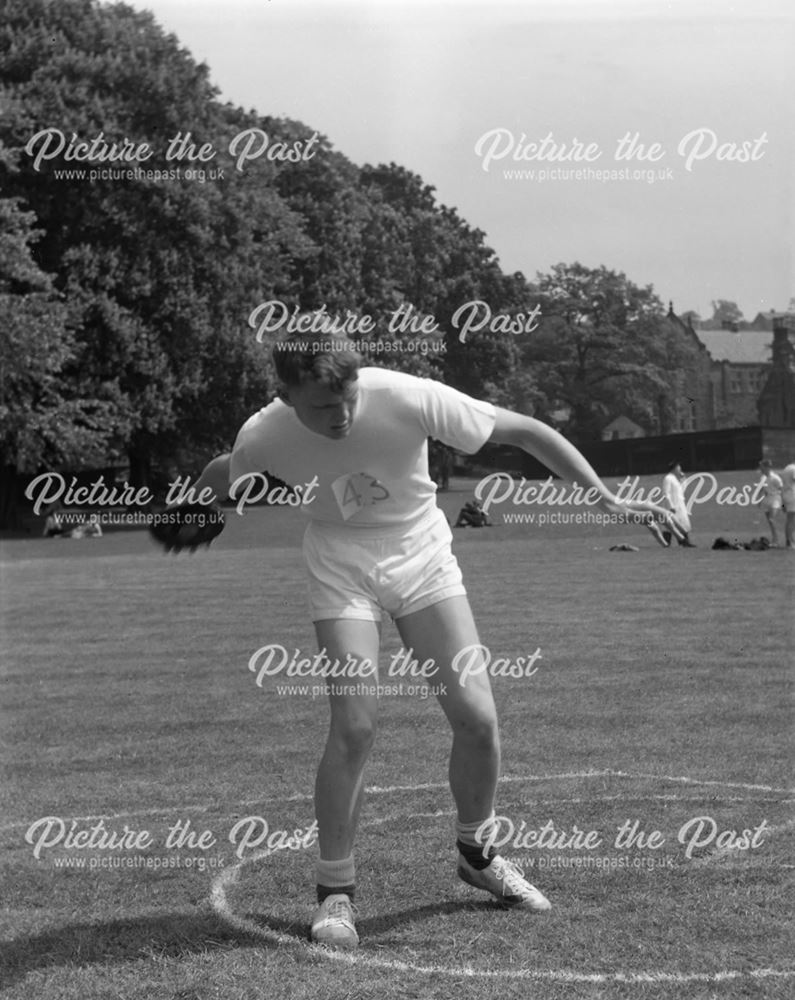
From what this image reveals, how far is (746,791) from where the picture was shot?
8.00 meters

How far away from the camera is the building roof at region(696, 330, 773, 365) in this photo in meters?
64.7

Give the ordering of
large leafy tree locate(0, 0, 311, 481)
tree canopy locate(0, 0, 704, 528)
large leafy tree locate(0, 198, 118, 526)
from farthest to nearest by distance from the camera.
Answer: large leafy tree locate(0, 0, 311, 481), tree canopy locate(0, 0, 704, 528), large leafy tree locate(0, 198, 118, 526)

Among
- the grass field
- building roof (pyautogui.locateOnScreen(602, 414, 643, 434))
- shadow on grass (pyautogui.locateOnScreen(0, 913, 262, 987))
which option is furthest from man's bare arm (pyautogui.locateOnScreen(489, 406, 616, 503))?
building roof (pyautogui.locateOnScreen(602, 414, 643, 434))

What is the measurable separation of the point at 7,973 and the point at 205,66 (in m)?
45.3

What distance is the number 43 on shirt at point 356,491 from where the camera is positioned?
18.7 ft

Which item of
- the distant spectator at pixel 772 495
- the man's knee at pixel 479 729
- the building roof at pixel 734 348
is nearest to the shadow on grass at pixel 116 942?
the man's knee at pixel 479 729

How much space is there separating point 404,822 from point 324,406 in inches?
116

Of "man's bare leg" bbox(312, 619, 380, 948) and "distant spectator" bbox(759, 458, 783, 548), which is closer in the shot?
"man's bare leg" bbox(312, 619, 380, 948)

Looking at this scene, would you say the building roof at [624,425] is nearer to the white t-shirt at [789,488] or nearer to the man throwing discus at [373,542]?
the white t-shirt at [789,488]

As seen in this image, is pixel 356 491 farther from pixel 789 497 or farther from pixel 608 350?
pixel 608 350

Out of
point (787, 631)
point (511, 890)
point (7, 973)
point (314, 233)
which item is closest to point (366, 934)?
point (511, 890)

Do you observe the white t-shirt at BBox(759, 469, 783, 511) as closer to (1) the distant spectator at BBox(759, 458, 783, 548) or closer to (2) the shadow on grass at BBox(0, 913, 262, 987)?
(1) the distant spectator at BBox(759, 458, 783, 548)

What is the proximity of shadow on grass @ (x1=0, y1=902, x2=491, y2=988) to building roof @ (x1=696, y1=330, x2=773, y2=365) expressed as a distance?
58.6m

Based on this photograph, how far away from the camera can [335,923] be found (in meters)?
5.48
